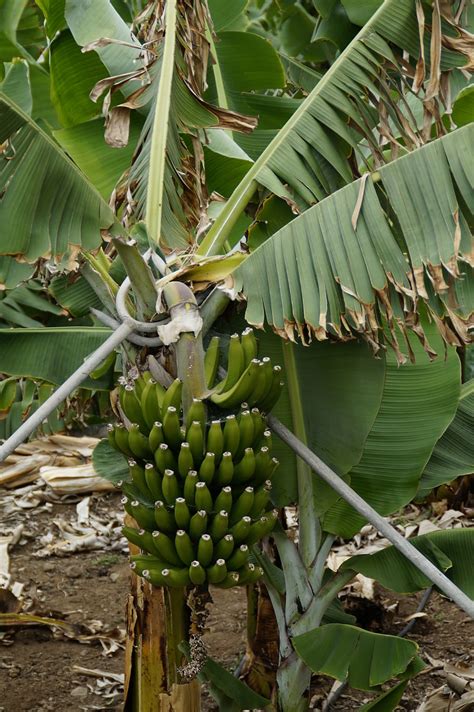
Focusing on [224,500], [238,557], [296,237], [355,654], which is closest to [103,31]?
[296,237]

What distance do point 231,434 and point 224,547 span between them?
0.27 m


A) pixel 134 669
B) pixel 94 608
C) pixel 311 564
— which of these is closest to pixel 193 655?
pixel 134 669

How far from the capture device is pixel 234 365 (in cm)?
197

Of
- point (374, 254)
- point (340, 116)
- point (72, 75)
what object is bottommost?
point (374, 254)

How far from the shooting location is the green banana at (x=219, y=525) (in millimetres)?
1896

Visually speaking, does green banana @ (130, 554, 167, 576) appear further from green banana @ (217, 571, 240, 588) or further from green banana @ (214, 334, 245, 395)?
green banana @ (214, 334, 245, 395)

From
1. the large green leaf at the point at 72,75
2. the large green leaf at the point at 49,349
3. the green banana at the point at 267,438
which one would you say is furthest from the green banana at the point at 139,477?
the large green leaf at the point at 72,75

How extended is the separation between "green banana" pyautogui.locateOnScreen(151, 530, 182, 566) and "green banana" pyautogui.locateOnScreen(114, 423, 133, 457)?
0.21m

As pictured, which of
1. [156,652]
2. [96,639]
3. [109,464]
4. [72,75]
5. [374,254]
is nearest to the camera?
[374,254]

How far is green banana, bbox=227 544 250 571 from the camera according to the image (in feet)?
6.40

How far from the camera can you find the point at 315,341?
2287mm

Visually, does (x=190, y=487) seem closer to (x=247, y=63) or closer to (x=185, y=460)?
(x=185, y=460)

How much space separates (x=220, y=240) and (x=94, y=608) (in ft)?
8.38

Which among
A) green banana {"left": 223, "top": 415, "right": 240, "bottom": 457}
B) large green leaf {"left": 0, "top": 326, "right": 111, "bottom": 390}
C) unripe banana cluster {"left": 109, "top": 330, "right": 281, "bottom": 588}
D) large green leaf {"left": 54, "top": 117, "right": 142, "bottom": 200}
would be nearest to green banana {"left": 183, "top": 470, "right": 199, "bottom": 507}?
unripe banana cluster {"left": 109, "top": 330, "right": 281, "bottom": 588}
